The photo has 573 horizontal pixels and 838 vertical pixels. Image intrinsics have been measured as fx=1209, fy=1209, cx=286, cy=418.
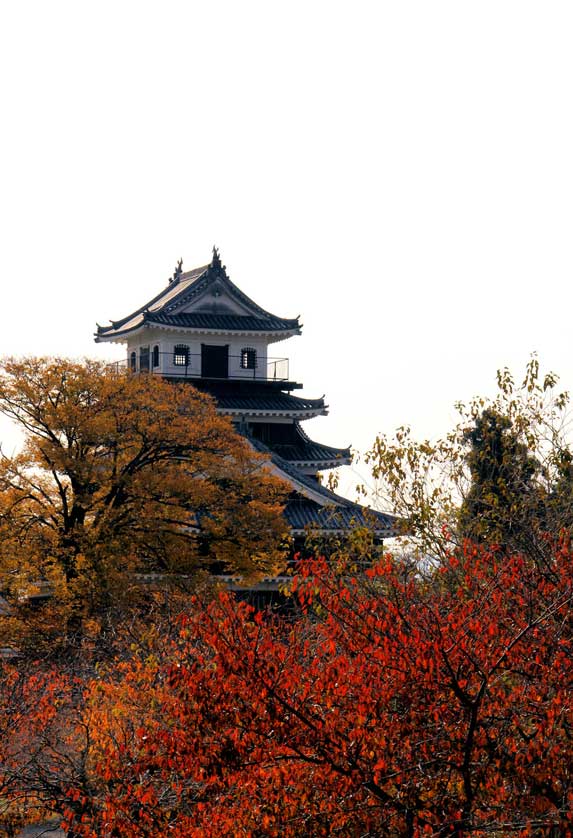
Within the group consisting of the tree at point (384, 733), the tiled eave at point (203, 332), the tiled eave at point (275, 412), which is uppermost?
the tiled eave at point (203, 332)

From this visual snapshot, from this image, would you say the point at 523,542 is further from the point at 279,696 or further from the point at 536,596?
A: the point at 279,696

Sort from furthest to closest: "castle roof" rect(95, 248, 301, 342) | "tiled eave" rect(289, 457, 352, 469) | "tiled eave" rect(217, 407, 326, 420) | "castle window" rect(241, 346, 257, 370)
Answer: "castle window" rect(241, 346, 257, 370), "castle roof" rect(95, 248, 301, 342), "tiled eave" rect(289, 457, 352, 469), "tiled eave" rect(217, 407, 326, 420)

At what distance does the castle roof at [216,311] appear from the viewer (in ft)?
150

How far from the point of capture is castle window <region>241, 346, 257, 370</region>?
153 feet

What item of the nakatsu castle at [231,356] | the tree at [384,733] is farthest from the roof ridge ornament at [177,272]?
the tree at [384,733]

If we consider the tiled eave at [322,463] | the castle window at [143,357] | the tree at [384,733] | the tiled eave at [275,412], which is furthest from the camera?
the castle window at [143,357]

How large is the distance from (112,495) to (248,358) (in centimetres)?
1580

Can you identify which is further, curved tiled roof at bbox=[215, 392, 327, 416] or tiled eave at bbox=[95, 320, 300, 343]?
tiled eave at bbox=[95, 320, 300, 343]

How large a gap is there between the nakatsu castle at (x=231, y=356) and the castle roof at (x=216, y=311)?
0.04 metres

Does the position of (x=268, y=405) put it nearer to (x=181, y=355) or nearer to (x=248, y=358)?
(x=248, y=358)

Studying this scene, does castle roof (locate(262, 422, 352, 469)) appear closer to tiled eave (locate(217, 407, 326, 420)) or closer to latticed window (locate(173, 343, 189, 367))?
tiled eave (locate(217, 407, 326, 420))

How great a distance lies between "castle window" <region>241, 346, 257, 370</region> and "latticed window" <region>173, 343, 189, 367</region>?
7.11 ft

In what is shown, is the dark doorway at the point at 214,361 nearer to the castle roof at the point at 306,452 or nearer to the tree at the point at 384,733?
the castle roof at the point at 306,452

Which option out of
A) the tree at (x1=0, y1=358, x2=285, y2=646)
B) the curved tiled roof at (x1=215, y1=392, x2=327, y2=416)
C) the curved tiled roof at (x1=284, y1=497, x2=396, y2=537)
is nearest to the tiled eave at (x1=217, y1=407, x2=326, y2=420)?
the curved tiled roof at (x1=215, y1=392, x2=327, y2=416)
